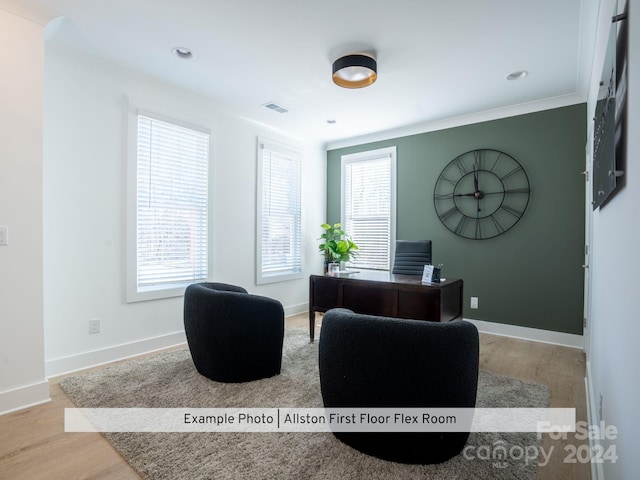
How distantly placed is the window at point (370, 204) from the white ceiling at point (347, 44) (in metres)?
1.30

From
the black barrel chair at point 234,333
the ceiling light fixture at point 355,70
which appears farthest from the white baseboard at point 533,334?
the ceiling light fixture at point 355,70

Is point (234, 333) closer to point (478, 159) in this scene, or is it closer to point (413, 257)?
point (413, 257)

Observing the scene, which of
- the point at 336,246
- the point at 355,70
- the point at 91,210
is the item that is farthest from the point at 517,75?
the point at 91,210

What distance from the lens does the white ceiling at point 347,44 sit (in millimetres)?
2332

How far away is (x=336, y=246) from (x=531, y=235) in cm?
246

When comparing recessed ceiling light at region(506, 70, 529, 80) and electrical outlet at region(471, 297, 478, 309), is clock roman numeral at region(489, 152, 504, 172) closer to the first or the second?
recessed ceiling light at region(506, 70, 529, 80)

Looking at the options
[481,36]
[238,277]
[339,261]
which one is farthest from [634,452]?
[339,261]

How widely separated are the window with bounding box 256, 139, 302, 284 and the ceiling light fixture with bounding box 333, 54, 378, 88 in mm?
1894

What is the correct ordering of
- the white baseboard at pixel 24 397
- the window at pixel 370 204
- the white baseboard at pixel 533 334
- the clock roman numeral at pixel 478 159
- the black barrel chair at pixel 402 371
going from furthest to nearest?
the window at pixel 370 204
the clock roman numeral at pixel 478 159
the white baseboard at pixel 533 334
the white baseboard at pixel 24 397
the black barrel chair at pixel 402 371

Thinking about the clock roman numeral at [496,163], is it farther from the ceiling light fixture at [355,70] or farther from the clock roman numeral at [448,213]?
the ceiling light fixture at [355,70]

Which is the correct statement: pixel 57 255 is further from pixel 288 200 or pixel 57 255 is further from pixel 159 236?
pixel 288 200

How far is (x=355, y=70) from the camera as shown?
2908 millimetres

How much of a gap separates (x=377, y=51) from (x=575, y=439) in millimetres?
3056

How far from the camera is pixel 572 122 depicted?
3.70 metres
